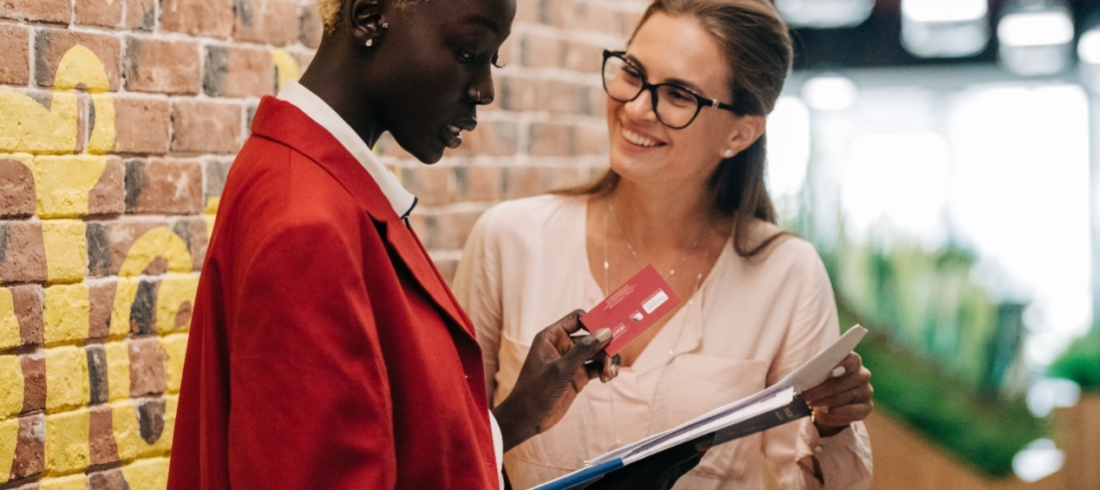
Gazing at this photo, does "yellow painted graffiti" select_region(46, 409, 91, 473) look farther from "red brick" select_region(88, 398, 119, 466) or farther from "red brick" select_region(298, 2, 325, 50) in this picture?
"red brick" select_region(298, 2, 325, 50)

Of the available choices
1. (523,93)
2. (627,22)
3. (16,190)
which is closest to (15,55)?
(16,190)

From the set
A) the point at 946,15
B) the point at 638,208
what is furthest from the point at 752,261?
the point at 946,15

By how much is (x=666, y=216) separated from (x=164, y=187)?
996 millimetres

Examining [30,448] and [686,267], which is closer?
[30,448]

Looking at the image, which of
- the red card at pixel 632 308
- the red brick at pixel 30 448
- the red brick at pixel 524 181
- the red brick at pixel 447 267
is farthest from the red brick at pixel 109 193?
the red brick at pixel 524 181

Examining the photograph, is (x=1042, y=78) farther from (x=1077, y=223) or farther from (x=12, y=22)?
(x=12, y=22)

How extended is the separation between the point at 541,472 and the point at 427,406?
110 centimetres

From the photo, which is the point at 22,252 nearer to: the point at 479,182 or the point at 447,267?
the point at 447,267

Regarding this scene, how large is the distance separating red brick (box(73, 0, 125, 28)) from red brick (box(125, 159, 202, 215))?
0.22m

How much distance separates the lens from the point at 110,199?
166 cm

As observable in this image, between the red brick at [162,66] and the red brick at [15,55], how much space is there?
181 millimetres

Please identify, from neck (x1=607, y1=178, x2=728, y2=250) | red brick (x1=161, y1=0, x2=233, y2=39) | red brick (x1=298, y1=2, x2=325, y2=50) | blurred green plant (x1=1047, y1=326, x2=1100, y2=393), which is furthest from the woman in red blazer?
blurred green plant (x1=1047, y1=326, x2=1100, y2=393)

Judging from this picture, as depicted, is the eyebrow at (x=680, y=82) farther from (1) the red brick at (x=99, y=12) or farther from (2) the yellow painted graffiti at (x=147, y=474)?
(2) the yellow painted graffiti at (x=147, y=474)

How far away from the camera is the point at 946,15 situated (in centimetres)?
439
